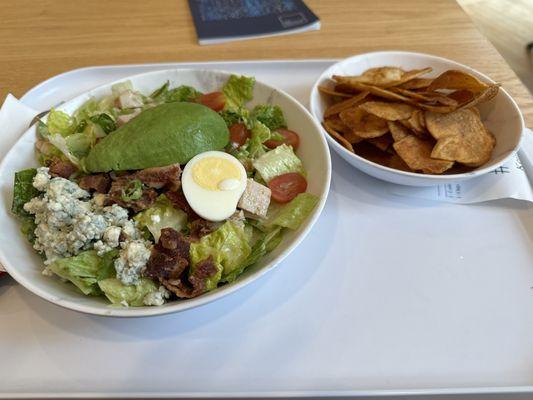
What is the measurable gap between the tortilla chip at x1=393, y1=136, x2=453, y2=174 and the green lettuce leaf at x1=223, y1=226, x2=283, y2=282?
0.49 meters

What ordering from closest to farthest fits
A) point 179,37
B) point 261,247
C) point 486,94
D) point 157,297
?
point 157,297
point 261,247
point 486,94
point 179,37

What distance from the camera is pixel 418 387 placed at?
1.01m

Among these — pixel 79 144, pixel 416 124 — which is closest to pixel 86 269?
pixel 79 144

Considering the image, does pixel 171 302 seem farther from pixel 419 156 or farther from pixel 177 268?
pixel 419 156

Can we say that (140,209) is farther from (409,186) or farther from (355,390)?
(409,186)

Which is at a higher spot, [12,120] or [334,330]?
[12,120]

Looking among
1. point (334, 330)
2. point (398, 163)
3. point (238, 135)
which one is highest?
point (238, 135)

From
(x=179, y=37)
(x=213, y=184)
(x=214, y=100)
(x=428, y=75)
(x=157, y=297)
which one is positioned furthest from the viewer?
(x=179, y=37)

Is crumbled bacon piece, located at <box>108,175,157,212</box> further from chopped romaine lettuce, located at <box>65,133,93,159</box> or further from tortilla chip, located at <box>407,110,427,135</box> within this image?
tortilla chip, located at <box>407,110,427,135</box>

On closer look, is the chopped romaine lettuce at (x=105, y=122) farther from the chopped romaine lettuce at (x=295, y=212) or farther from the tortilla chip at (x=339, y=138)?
the tortilla chip at (x=339, y=138)

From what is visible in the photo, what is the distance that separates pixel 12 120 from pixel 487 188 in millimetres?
1734

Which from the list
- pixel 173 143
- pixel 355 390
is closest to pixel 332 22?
pixel 173 143

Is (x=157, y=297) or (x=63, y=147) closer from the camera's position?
(x=157, y=297)

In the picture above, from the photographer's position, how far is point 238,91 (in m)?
1.64
